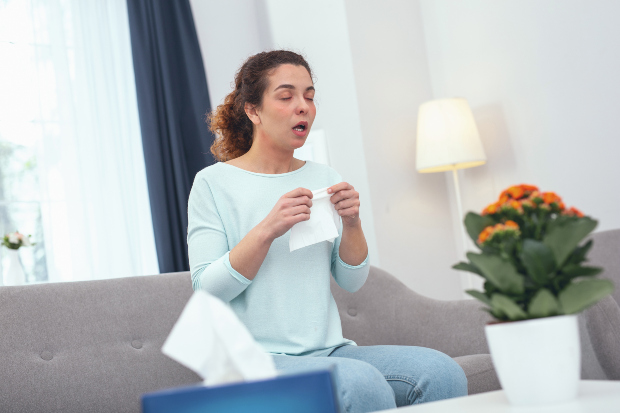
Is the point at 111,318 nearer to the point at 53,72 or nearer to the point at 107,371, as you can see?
the point at 107,371


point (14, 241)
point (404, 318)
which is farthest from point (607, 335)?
point (14, 241)

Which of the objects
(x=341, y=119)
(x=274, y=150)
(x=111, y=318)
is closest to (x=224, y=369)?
(x=274, y=150)

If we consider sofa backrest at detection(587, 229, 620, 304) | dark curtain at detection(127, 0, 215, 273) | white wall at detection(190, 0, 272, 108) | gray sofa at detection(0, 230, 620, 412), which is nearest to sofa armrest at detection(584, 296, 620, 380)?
gray sofa at detection(0, 230, 620, 412)

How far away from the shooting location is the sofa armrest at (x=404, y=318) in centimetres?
196

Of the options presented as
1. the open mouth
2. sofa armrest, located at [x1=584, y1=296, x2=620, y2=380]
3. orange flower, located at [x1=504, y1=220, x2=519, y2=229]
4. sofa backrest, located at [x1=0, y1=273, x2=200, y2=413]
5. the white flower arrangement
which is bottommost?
sofa armrest, located at [x1=584, y1=296, x2=620, y2=380]

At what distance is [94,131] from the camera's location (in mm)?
3271

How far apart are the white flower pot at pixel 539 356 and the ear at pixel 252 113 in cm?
103

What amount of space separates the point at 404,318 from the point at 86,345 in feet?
3.32

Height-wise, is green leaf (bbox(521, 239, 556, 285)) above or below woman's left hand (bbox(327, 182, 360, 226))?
below

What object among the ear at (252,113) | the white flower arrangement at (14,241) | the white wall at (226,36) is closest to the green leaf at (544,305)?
the ear at (252,113)

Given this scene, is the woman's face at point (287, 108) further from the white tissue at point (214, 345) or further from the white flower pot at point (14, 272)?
the white flower pot at point (14, 272)

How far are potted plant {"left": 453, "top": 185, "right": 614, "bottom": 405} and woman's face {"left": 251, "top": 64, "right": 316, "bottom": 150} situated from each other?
0.87 meters

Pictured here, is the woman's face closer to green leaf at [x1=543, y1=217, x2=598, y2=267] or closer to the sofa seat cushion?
the sofa seat cushion

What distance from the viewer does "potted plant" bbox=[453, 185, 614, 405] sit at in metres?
0.70
